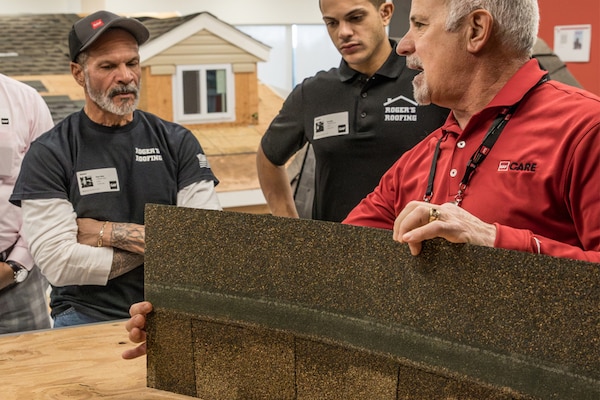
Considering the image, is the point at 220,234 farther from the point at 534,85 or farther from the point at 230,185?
the point at 230,185

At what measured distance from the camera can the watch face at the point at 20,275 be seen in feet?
8.42

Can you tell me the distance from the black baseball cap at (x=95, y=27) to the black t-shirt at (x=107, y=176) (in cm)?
22

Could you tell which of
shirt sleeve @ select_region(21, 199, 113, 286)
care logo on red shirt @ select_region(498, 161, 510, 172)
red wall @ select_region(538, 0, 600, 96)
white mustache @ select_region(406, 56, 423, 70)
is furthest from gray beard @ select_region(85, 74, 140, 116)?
red wall @ select_region(538, 0, 600, 96)

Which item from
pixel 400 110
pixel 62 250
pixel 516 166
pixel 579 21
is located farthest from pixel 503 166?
pixel 579 21

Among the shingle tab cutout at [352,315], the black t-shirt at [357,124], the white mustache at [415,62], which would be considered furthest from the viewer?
the black t-shirt at [357,124]

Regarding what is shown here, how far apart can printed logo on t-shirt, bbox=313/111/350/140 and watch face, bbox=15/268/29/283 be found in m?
1.06

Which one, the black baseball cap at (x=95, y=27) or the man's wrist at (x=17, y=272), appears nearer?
the black baseball cap at (x=95, y=27)

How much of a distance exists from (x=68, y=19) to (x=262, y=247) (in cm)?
488

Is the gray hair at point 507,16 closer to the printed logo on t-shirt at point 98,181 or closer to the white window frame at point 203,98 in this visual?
the printed logo on t-shirt at point 98,181

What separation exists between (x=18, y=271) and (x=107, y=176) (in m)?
0.58

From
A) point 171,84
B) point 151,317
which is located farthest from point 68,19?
point 151,317

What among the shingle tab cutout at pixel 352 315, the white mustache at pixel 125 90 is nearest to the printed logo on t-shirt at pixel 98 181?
the white mustache at pixel 125 90

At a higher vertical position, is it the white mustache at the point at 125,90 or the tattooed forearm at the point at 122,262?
the white mustache at the point at 125,90

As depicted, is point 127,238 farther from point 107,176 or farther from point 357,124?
point 357,124
